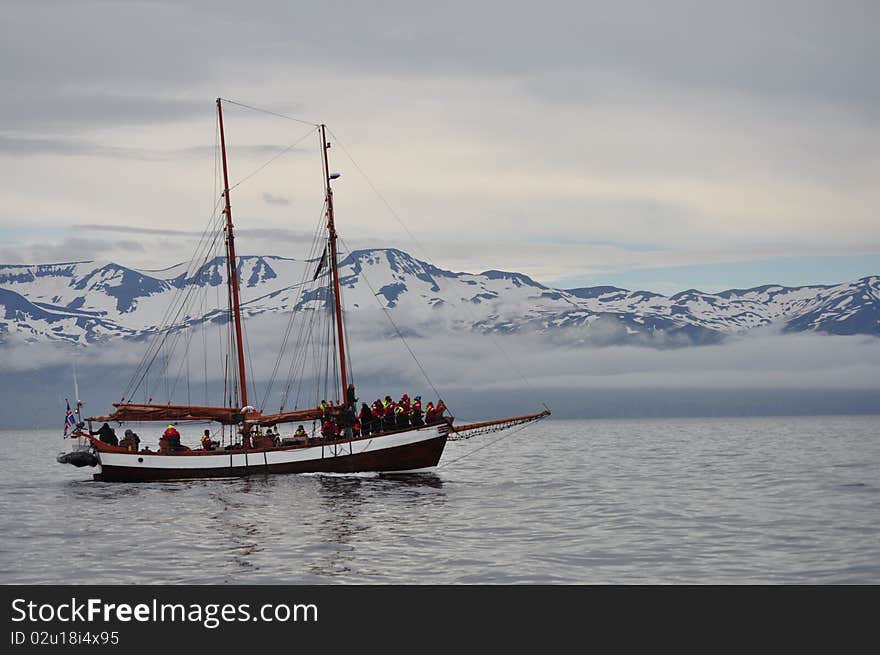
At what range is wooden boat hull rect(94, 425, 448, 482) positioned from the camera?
78562mm

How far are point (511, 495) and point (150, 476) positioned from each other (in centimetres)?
2867

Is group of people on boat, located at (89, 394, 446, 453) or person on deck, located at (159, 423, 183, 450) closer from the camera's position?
group of people on boat, located at (89, 394, 446, 453)

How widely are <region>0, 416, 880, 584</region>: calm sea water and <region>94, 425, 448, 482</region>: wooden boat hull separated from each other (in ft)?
3.36

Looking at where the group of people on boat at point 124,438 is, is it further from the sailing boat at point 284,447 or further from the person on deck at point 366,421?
the person on deck at point 366,421

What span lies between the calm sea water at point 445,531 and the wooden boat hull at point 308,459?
1024 millimetres

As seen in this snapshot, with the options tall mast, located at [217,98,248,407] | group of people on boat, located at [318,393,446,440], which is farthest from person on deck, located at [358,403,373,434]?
tall mast, located at [217,98,248,407]

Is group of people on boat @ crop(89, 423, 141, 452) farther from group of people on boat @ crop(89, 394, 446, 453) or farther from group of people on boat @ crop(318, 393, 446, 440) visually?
group of people on boat @ crop(318, 393, 446, 440)

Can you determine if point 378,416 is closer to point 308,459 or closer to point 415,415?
point 415,415

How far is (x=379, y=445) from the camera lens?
78375 millimetres

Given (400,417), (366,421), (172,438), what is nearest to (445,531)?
(400,417)

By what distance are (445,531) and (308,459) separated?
106ft

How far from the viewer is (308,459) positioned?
79.5 metres

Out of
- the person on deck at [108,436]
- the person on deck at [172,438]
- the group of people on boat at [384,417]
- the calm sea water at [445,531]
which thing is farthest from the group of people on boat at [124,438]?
the group of people on boat at [384,417]
